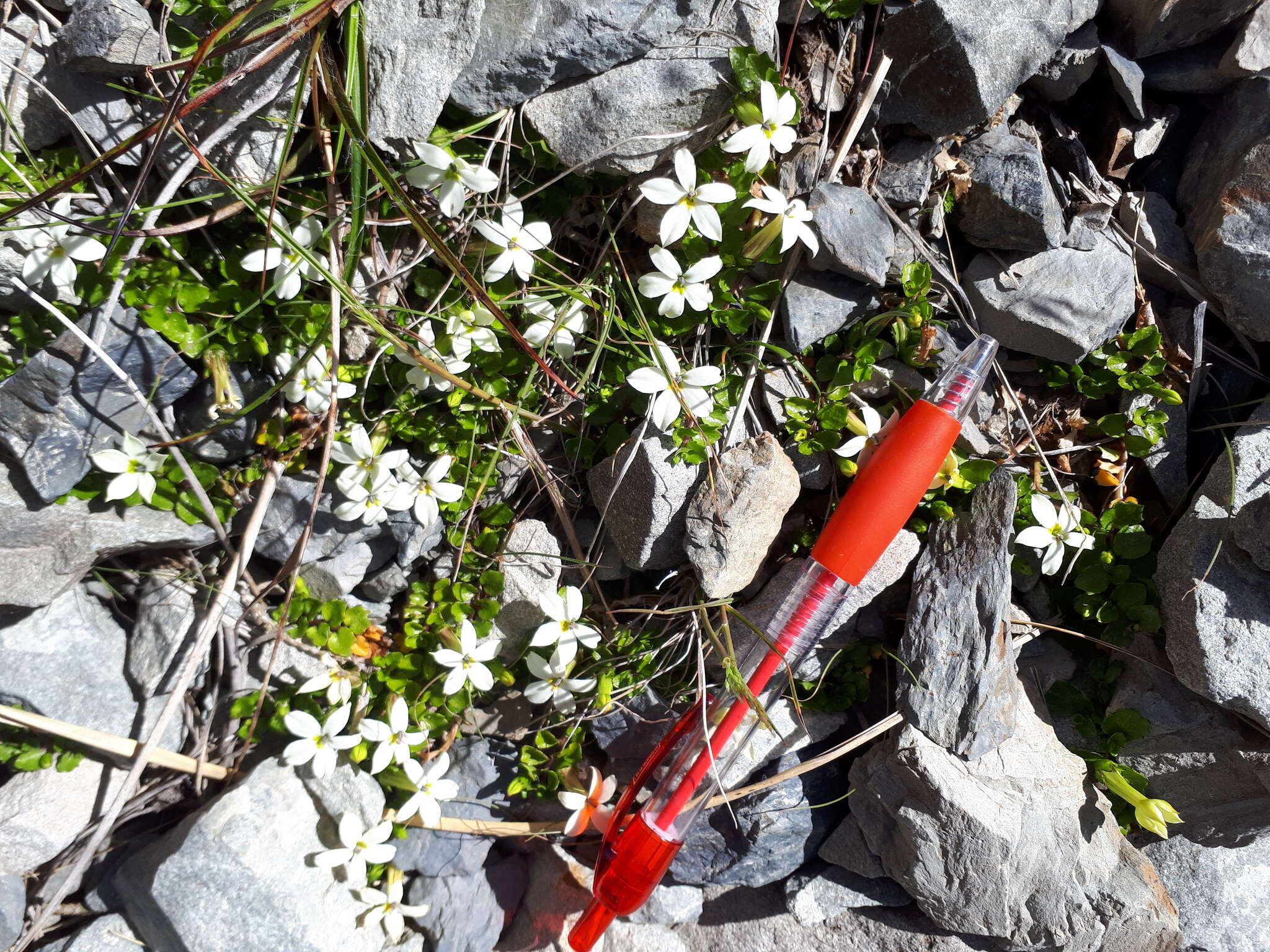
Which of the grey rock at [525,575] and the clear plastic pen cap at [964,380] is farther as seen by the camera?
the grey rock at [525,575]

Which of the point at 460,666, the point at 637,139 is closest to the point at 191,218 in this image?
the point at 637,139

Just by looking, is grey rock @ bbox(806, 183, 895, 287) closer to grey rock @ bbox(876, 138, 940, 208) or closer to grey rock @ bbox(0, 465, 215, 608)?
grey rock @ bbox(876, 138, 940, 208)

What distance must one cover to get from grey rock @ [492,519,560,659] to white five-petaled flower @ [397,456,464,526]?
0.20m

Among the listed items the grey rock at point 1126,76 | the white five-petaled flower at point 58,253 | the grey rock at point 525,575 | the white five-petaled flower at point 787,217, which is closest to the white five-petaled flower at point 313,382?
the white five-petaled flower at point 58,253

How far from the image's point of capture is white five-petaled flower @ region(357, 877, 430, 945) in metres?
1.85

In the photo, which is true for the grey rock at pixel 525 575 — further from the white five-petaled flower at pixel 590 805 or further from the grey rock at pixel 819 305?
the grey rock at pixel 819 305

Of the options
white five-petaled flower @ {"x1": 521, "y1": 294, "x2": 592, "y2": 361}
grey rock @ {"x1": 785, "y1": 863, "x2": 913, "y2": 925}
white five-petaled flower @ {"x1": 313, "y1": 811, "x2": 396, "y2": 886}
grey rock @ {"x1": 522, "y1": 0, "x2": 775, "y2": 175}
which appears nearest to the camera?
grey rock @ {"x1": 522, "y1": 0, "x2": 775, "y2": 175}

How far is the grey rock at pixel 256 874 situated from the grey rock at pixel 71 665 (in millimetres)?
305

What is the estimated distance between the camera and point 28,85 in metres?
1.58

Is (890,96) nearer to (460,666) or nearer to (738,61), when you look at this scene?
(738,61)

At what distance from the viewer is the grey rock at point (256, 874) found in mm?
1745

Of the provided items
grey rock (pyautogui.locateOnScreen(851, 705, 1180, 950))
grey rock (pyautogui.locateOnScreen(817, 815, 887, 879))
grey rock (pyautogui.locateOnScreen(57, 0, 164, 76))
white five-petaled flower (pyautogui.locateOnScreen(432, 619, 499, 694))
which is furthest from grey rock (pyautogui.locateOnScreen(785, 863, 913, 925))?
grey rock (pyautogui.locateOnScreen(57, 0, 164, 76))

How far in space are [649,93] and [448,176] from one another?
0.44 meters

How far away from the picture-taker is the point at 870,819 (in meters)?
1.97
